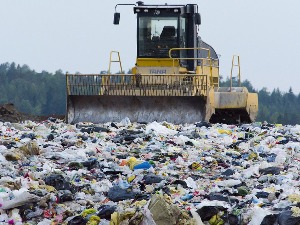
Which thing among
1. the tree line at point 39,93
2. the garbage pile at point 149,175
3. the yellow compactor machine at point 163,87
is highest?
the yellow compactor machine at point 163,87

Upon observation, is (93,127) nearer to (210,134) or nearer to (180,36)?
(210,134)

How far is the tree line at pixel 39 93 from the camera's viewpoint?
65.3 m

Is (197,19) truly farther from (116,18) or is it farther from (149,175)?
(149,175)

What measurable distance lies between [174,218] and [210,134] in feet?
22.1

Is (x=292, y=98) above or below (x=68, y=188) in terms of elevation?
below

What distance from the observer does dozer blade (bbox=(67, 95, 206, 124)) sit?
16.0m

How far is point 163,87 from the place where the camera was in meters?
16.7

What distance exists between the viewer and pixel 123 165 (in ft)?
34.3

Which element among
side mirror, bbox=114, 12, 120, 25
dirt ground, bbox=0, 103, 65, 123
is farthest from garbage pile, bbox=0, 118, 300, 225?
dirt ground, bbox=0, 103, 65, 123

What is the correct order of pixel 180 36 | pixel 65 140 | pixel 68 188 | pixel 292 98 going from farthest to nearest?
pixel 292 98
pixel 180 36
pixel 65 140
pixel 68 188

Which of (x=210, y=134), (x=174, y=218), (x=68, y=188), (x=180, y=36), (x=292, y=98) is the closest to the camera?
(x=174, y=218)

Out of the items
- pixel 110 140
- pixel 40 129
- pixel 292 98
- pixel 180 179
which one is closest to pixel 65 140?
pixel 110 140

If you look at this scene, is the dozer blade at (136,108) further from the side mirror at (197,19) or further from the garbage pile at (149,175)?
the side mirror at (197,19)

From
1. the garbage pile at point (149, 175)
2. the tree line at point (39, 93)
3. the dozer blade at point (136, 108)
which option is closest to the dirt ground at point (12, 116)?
the dozer blade at point (136, 108)
